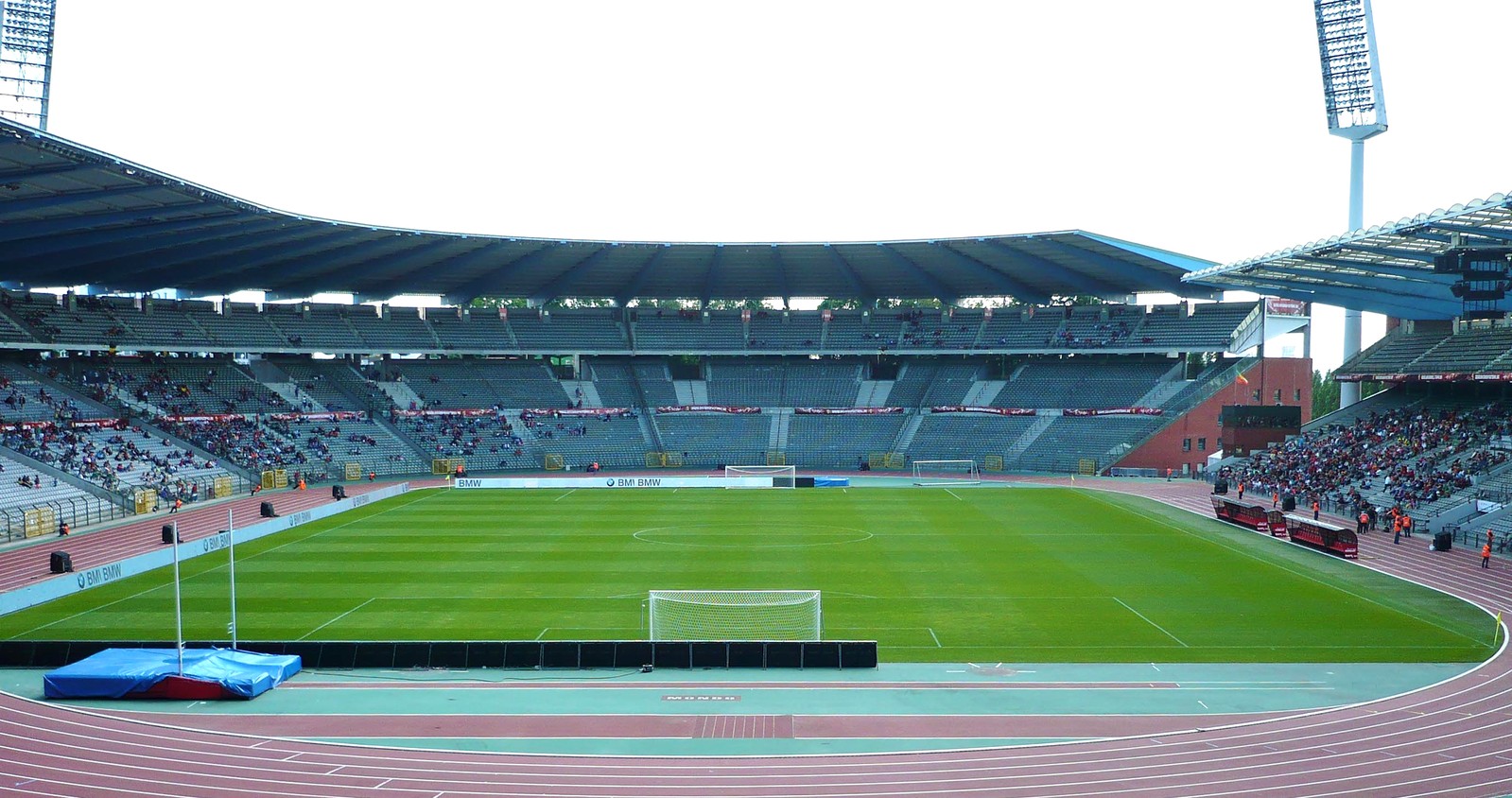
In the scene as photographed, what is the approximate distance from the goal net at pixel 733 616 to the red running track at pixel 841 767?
229 inches

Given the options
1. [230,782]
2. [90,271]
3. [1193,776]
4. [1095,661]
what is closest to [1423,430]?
[1095,661]

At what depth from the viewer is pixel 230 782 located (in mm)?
12430

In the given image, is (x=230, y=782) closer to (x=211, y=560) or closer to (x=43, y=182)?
(x=211, y=560)

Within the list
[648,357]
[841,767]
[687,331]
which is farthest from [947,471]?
[841,767]

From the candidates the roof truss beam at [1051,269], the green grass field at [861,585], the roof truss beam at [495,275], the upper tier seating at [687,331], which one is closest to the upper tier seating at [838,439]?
the upper tier seating at [687,331]

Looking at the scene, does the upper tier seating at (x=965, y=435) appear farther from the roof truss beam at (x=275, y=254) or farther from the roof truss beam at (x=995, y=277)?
the roof truss beam at (x=275, y=254)

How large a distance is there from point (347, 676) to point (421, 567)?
32.8 ft

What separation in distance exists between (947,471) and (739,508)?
1993cm

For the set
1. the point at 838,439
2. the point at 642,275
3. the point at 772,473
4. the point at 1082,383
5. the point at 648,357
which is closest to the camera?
the point at 772,473

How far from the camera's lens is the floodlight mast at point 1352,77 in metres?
43.2

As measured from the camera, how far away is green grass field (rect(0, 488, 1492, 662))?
64.0 ft

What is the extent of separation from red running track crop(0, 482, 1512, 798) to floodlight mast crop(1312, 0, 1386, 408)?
1422 inches

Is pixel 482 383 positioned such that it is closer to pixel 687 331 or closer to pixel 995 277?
pixel 687 331

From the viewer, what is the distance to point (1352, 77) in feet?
146
